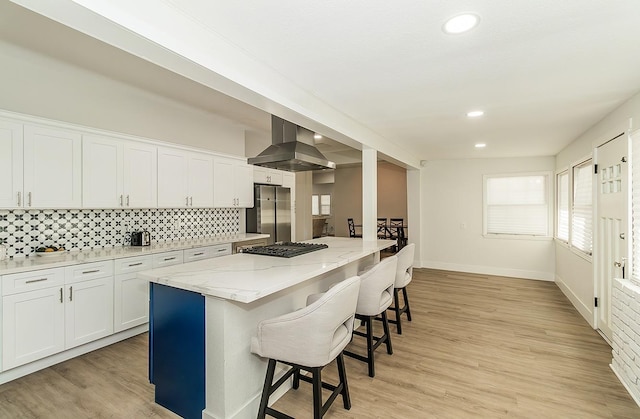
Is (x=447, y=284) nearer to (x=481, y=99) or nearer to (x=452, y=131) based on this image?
(x=452, y=131)

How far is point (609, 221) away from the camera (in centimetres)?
316

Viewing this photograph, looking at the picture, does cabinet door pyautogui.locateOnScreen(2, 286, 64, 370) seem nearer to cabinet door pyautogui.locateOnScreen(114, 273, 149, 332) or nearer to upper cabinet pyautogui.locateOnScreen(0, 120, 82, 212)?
cabinet door pyautogui.locateOnScreen(114, 273, 149, 332)

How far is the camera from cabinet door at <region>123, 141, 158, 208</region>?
136 inches

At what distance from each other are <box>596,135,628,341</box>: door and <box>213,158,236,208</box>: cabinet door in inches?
183

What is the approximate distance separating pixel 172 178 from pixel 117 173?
0.67m

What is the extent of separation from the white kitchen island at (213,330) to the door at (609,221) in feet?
9.66

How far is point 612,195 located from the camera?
3070 mm

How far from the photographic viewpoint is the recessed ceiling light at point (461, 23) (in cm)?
169

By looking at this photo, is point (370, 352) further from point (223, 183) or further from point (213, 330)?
point (223, 183)

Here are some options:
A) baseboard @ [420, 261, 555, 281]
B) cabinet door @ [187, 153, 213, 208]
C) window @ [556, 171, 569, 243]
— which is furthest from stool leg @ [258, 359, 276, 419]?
baseboard @ [420, 261, 555, 281]

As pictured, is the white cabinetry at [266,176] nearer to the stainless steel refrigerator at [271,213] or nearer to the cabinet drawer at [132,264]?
the stainless steel refrigerator at [271,213]

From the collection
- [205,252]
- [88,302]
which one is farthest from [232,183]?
[88,302]

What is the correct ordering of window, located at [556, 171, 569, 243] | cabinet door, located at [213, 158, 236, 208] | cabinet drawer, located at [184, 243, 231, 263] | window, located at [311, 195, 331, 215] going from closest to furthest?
cabinet drawer, located at [184, 243, 231, 263] → cabinet door, located at [213, 158, 236, 208] → window, located at [556, 171, 569, 243] → window, located at [311, 195, 331, 215]

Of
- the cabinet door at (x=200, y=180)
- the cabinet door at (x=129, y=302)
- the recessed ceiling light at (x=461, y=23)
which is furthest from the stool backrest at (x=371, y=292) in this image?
the cabinet door at (x=200, y=180)
